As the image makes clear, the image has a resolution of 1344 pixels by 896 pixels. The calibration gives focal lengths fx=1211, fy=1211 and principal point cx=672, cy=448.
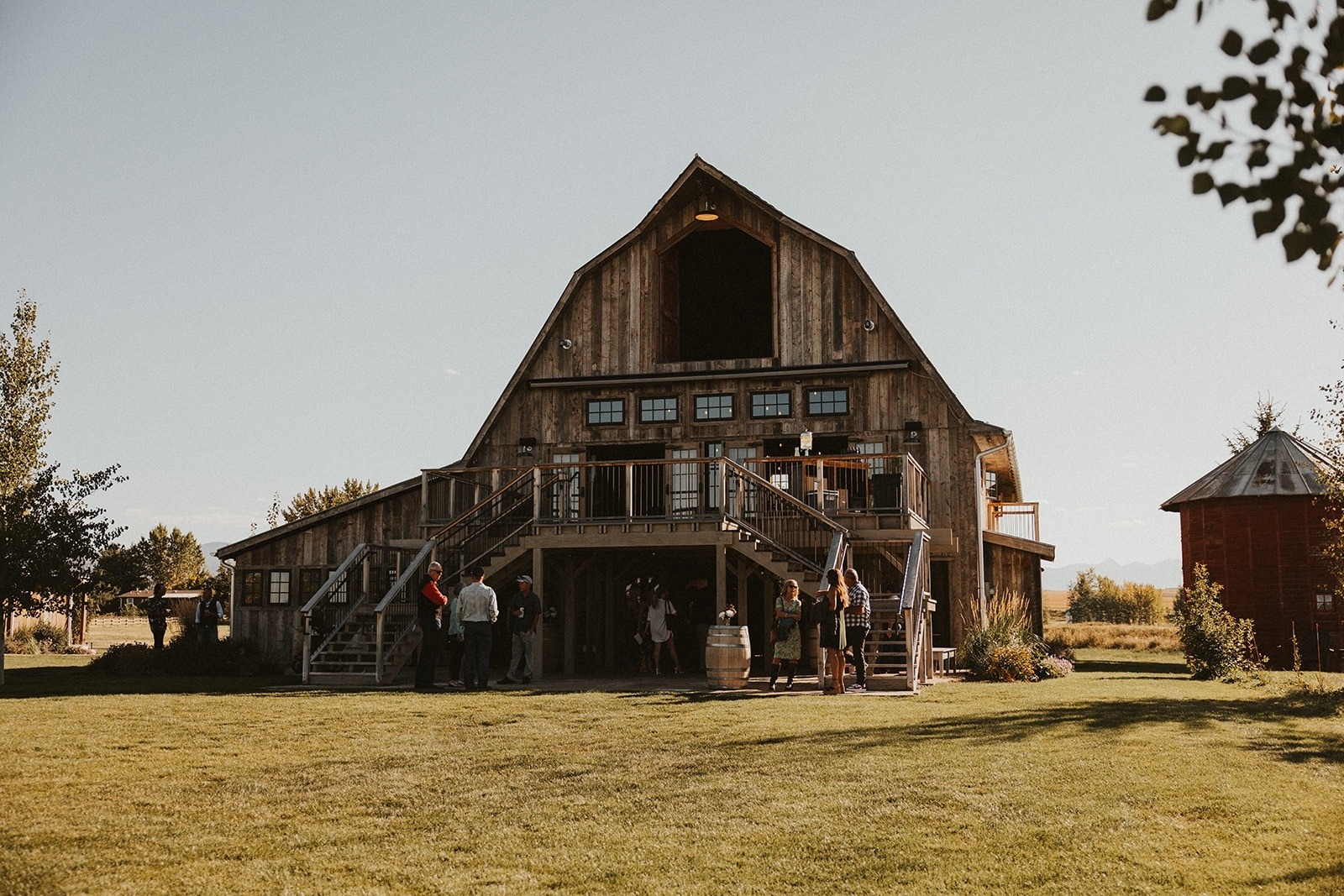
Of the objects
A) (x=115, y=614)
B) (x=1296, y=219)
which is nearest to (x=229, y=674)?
(x=1296, y=219)

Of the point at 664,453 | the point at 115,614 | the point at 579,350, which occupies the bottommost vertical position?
the point at 115,614

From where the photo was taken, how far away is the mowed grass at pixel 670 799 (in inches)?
236

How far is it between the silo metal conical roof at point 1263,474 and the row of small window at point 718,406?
1170cm

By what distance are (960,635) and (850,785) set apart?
13707 mm

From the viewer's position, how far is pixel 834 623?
48.9 ft

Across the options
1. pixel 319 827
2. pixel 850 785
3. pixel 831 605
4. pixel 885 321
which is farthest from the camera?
pixel 885 321

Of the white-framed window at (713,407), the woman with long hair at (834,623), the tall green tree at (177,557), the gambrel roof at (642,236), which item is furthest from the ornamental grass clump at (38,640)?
the tall green tree at (177,557)

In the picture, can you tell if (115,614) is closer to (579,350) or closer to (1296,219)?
(579,350)

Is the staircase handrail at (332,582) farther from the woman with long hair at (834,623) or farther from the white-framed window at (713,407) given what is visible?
the woman with long hair at (834,623)

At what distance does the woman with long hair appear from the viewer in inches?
585

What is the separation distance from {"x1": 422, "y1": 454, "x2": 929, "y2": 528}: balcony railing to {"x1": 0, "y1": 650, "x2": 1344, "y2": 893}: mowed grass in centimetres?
598

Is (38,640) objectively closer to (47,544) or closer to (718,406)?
(47,544)

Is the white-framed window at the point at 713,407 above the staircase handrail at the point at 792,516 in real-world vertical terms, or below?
above

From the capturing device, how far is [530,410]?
76.5ft
